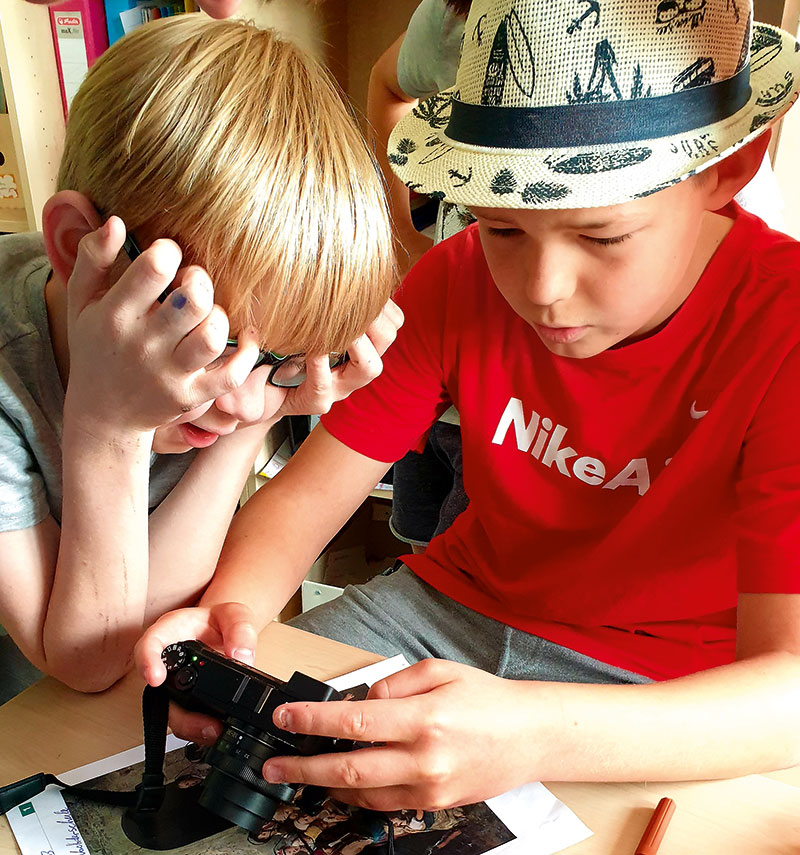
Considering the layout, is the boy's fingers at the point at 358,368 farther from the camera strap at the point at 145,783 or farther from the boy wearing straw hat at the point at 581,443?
the camera strap at the point at 145,783

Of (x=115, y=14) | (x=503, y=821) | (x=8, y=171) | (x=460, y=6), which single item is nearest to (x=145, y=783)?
(x=503, y=821)

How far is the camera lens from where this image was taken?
0.64 meters

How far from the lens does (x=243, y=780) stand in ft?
2.10

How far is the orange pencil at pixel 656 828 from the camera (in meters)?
0.63

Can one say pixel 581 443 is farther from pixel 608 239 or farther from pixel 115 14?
pixel 115 14

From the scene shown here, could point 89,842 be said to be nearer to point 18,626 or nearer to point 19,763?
point 19,763

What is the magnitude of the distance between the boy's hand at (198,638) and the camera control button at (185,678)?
0.08 ft

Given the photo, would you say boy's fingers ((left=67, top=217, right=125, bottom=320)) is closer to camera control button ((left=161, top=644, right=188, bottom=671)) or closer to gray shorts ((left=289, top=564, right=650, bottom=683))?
camera control button ((left=161, top=644, right=188, bottom=671))

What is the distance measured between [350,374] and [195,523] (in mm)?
251

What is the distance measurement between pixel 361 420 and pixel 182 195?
18.4 inches

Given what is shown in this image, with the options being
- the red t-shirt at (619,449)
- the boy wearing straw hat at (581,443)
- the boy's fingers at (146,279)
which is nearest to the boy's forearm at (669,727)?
the boy wearing straw hat at (581,443)

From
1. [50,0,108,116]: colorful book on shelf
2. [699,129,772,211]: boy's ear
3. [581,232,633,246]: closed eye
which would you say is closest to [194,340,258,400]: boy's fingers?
[581,232,633,246]: closed eye

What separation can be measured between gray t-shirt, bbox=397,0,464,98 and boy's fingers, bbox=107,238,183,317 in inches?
33.1

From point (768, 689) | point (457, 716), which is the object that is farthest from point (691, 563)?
point (457, 716)
